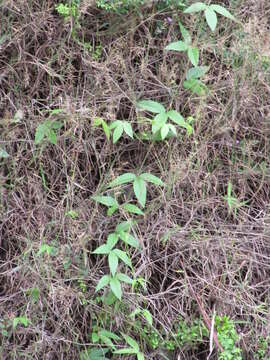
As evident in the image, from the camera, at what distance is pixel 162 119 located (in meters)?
2.51

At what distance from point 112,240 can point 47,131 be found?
0.55 meters

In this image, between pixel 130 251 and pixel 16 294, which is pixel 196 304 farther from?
pixel 16 294

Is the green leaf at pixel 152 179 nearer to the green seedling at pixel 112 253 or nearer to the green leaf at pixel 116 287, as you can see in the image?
the green seedling at pixel 112 253

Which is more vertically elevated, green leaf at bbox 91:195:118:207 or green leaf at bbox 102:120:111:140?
green leaf at bbox 102:120:111:140

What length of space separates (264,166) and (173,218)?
1.68ft

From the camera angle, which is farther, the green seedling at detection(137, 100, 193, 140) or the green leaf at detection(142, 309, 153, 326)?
the green seedling at detection(137, 100, 193, 140)

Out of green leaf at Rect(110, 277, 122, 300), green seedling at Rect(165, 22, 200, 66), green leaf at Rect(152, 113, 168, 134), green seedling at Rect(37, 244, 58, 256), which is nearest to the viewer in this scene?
green leaf at Rect(110, 277, 122, 300)

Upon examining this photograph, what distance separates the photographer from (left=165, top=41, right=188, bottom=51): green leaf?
8.52 feet

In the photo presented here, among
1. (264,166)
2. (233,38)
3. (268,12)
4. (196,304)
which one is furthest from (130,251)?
(268,12)

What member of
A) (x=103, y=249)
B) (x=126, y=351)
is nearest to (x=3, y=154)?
(x=103, y=249)

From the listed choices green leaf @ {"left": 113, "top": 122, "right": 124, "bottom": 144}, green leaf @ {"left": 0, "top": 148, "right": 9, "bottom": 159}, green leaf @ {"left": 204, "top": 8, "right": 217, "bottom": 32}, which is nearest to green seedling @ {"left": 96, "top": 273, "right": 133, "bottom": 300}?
green leaf @ {"left": 113, "top": 122, "right": 124, "bottom": 144}

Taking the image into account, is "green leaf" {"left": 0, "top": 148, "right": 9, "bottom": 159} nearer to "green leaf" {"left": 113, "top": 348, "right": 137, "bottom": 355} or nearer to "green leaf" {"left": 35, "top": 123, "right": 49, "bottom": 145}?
"green leaf" {"left": 35, "top": 123, "right": 49, "bottom": 145}

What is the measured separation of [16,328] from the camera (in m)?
2.36

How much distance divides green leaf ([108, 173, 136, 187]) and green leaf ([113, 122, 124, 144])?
0.48 feet
